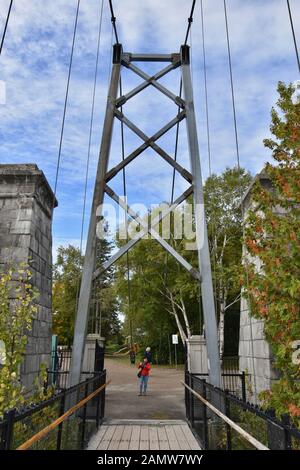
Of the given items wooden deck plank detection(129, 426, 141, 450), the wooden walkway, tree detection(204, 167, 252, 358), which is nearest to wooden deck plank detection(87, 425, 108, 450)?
the wooden walkway

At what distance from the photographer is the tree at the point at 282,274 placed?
14.2 ft

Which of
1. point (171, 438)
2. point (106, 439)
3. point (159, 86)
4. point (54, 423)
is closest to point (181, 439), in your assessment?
point (171, 438)

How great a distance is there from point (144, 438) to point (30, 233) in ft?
12.3

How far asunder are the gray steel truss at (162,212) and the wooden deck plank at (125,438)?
1141 millimetres

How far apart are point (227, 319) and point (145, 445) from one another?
2464cm

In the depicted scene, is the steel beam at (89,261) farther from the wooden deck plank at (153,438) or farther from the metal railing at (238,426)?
the metal railing at (238,426)

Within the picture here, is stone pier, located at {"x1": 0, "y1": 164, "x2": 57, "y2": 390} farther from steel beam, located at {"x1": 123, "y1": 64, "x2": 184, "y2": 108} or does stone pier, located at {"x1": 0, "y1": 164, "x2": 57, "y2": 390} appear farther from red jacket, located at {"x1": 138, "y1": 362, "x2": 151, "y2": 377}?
red jacket, located at {"x1": 138, "y1": 362, "x2": 151, "y2": 377}

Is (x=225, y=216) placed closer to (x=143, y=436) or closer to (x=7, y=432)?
(x=143, y=436)

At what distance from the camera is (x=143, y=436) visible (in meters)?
5.68

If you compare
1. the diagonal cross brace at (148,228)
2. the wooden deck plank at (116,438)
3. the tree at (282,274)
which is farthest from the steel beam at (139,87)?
the wooden deck plank at (116,438)

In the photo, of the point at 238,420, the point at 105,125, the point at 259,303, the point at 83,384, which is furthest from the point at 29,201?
the point at 238,420

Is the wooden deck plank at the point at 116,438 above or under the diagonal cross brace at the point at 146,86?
under

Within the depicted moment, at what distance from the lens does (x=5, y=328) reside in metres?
4.53

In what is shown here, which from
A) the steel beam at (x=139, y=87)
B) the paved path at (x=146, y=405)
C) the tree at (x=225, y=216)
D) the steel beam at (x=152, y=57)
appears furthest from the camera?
the tree at (x=225, y=216)
